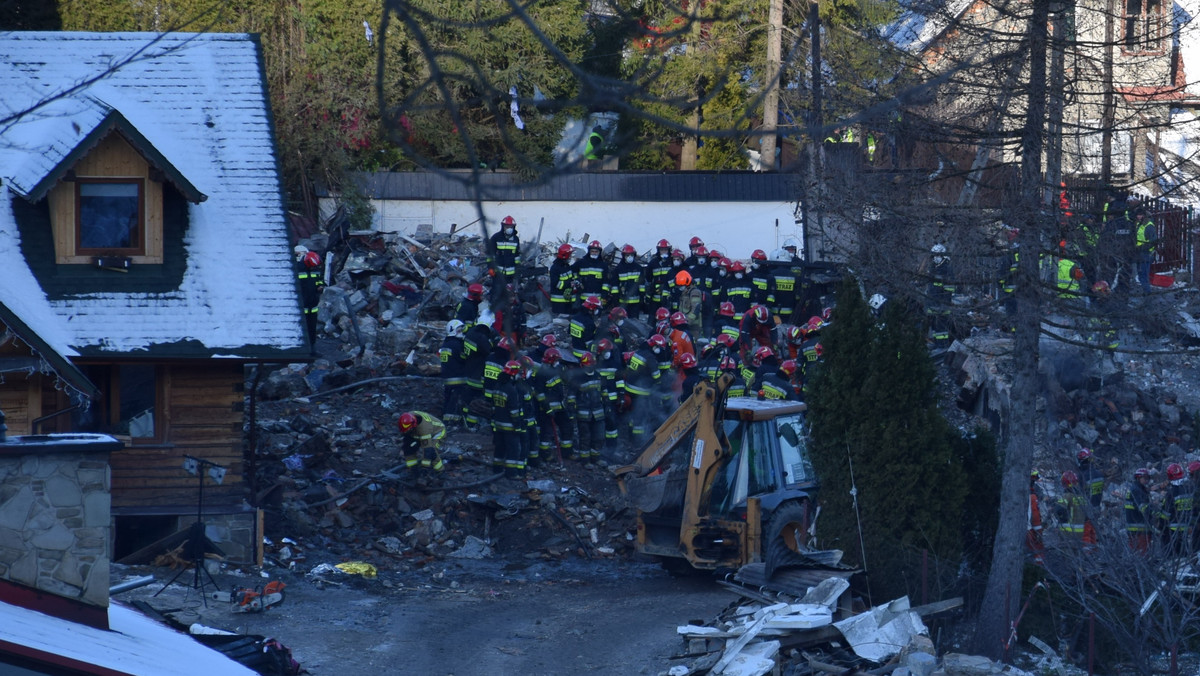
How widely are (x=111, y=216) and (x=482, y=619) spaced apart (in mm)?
7377

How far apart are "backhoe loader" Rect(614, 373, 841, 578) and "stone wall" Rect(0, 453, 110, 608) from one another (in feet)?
25.1

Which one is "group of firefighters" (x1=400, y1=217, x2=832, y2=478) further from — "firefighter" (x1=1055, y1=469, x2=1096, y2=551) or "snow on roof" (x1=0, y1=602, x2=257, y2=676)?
"snow on roof" (x1=0, y1=602, x2=257, y2=676)

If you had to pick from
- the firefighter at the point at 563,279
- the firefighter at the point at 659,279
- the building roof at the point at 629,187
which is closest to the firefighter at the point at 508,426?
the firefighter at the point at 563,279

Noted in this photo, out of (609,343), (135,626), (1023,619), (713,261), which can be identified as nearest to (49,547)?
(135,626)

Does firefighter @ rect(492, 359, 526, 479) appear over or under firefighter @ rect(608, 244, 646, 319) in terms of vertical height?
under

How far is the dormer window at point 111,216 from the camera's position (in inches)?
629

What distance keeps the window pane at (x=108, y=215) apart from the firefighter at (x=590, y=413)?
6.77 meters

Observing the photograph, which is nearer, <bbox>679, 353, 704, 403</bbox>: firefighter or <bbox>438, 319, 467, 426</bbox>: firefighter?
<bbox>438, 319, 467, 426</bbox>: firefighter

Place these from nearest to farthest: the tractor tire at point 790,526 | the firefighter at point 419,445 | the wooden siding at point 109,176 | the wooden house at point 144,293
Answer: the tractor tire at point 790,526, the wooden house at point 144,293, the wooden siding at point 109,176, the firefighter at point 419,445

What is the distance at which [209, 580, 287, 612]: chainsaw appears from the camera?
13.2 metres

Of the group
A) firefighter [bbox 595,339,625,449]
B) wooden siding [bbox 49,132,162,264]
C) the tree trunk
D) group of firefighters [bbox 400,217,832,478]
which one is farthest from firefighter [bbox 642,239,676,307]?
the tree trunk

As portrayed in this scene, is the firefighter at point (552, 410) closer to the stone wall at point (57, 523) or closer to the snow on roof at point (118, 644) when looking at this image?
the snow on roof at point (118, 644)

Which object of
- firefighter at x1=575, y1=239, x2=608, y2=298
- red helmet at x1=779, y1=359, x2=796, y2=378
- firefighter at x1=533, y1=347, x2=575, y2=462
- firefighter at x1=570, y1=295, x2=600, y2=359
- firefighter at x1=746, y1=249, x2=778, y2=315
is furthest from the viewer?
firefighter at x1=746, y1=249, x2=778, y2=315

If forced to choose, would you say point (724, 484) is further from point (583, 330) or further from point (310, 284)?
point (310, 284)
